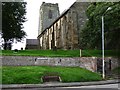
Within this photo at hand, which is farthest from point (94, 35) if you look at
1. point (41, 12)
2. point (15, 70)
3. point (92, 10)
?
point (41, 12)

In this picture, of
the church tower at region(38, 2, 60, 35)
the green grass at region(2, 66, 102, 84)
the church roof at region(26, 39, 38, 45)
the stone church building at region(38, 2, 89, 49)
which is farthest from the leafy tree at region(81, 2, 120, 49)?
the church roof at region(26, 39, 38, 45)

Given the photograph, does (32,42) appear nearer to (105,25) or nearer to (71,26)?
(71,26)

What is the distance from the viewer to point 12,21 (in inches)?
2062

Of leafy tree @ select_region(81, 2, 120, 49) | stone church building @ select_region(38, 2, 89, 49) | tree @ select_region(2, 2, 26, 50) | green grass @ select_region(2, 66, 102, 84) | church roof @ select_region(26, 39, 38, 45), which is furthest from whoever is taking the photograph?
church roof @ select_region(26, 39, 38, 45)

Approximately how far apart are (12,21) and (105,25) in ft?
58.5

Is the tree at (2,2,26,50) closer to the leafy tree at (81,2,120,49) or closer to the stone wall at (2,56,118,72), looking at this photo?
the leafy tree at (81,2,120,49)

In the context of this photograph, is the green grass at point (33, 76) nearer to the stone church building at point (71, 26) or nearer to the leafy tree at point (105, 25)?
the leafy tree at point (105, 25)

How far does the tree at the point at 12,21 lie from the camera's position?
2012 inches

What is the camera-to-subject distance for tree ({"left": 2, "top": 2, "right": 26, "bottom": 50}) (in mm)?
51094

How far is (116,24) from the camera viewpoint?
40562mm

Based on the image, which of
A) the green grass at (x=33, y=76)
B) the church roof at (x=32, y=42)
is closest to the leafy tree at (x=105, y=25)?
the green grass at (x=33, y=76)

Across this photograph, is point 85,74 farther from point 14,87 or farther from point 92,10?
point 92,10

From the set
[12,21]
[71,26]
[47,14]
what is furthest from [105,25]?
[47,14]

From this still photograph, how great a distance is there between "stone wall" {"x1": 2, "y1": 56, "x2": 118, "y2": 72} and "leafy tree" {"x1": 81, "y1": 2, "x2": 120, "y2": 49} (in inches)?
214
